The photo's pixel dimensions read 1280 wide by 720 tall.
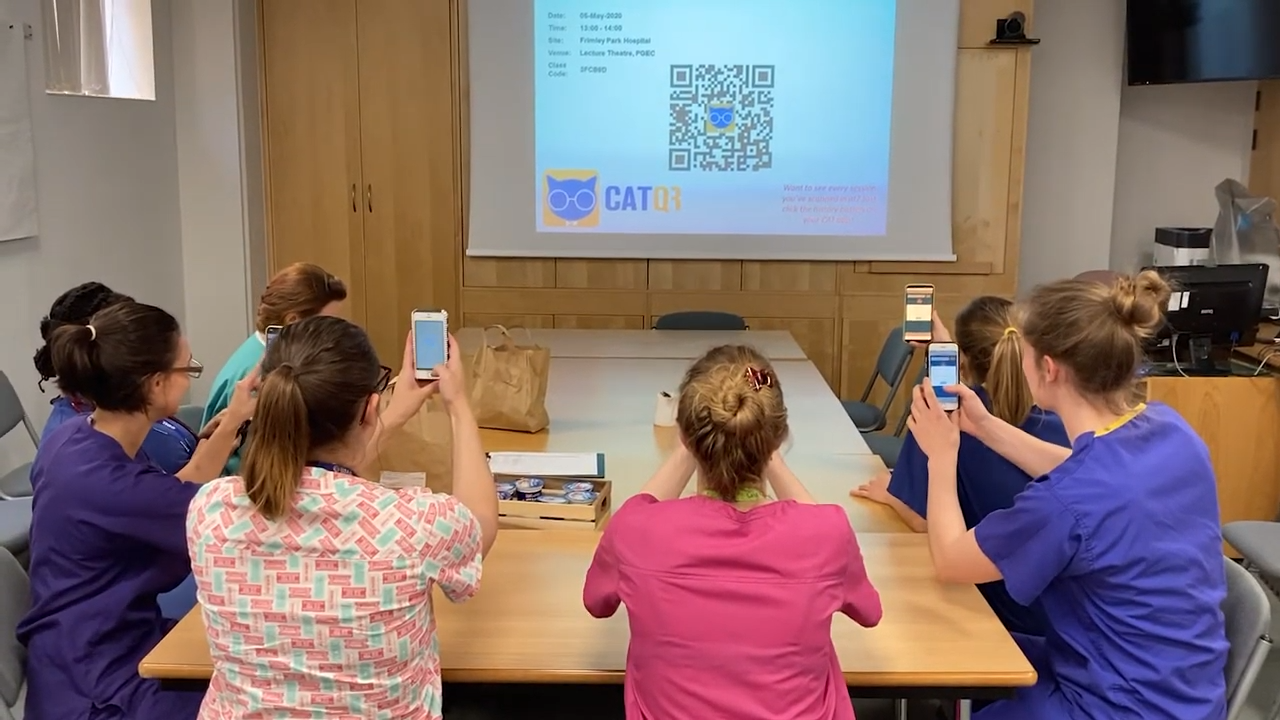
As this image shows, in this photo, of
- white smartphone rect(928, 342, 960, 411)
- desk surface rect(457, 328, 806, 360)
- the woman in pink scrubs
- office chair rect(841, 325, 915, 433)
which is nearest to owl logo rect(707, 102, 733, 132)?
desk surface rect(457, 328, 806, 360)

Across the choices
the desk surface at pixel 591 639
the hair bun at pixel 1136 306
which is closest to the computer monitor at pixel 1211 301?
the hair bun at pixel 1136 306

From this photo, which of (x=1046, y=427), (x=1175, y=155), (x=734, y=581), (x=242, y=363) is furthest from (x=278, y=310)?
(x=1175, y=155)

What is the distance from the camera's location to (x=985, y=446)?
207cm

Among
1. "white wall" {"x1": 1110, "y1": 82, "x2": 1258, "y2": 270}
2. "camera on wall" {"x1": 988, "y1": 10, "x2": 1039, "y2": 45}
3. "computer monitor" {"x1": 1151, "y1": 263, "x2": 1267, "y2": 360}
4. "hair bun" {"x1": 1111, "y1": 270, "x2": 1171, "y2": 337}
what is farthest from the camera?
"white wall" {"x1": 1110, "y1": 82, "x2": 1258, "y2": 270}

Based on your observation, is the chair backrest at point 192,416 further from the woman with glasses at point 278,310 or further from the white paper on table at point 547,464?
the white paper on table at point 547,464

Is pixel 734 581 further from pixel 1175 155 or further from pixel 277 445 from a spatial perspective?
pixel 1175 155

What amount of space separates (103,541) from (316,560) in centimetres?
55

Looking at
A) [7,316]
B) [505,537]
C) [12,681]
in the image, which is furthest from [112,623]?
[7,316]

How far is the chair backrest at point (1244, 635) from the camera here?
5.61 ft

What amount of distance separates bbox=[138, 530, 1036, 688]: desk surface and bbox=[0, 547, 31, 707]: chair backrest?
1.00ft

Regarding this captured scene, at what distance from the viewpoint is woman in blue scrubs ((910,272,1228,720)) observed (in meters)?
1.59

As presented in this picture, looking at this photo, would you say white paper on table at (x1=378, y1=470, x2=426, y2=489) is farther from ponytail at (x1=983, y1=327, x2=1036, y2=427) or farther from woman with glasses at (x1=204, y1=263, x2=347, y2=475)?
ponytail at (x1=983, y1=327, x2=1036, y2=427)

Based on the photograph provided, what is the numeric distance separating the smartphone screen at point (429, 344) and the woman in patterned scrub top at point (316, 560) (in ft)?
1.15

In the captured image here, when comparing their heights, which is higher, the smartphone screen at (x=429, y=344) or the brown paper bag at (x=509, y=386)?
the smartphone screen at (x=429, y=344)
